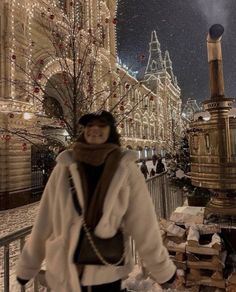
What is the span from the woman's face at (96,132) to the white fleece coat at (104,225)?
0.20 meters

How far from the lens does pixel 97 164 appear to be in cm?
196

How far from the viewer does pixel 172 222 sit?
412cm

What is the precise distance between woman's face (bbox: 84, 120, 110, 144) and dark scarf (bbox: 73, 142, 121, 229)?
0.16 feet

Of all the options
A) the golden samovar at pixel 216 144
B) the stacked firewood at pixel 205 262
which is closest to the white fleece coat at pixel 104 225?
the stacked firewood at pixel 205 262

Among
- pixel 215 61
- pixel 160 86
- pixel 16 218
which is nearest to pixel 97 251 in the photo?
pixel 215 61

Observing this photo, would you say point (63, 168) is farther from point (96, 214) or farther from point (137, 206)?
point (137, 206)

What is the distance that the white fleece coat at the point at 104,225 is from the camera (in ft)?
6.22

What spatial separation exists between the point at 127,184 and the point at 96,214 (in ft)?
0.98

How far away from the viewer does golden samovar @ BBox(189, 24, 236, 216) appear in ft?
14.4

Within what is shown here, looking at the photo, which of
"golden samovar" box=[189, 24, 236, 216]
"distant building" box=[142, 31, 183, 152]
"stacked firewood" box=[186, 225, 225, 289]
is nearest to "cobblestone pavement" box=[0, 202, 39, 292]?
"golden samovar" box=[189, 24, 236, 216]

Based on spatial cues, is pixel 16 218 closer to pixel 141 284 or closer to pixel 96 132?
pixel 141 284

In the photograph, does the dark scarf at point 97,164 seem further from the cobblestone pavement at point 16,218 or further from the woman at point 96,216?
the cobblestone pavement at point 16,218

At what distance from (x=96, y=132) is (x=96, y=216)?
60 centimetres

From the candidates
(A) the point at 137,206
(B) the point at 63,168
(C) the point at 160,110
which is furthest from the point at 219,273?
(C) the point at 160,110
